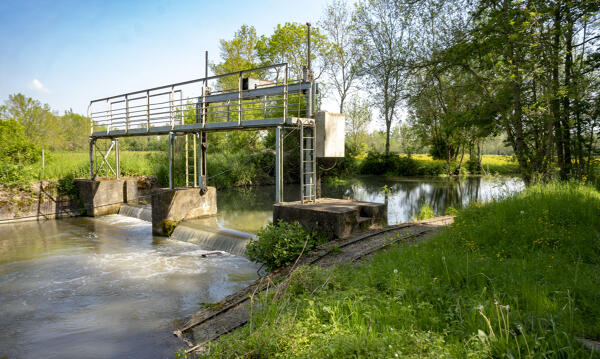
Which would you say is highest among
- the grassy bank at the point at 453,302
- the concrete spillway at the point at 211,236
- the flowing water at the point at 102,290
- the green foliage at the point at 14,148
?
the green foliage at the point at 14,148

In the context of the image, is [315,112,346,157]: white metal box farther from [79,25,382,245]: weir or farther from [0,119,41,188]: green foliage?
[0,119,41,188]: green foliage

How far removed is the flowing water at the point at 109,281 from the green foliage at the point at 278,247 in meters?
0.92

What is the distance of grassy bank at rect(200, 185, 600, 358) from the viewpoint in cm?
327

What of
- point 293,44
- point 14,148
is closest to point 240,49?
point 293,44

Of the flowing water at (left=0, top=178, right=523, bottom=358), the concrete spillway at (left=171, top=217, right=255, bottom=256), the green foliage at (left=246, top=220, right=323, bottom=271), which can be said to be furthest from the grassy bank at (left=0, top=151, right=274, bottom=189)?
the green foliage at (left=246, top=220, right=323, bottom=271)

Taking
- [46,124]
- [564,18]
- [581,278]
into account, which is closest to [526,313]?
[581,278]

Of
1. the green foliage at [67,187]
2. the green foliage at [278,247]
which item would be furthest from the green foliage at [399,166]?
the green foliage at [278,247]

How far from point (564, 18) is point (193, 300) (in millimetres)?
11028

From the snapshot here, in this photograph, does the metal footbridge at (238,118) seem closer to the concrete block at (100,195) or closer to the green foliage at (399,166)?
the concrete block at (100,195)

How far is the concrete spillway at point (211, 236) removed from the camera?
10875 mm

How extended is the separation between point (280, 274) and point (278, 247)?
748 millimetres

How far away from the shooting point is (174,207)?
1373cm

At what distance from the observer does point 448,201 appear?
69.4 feet

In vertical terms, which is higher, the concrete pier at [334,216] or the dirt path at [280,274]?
the concrete pier at [334,216]
